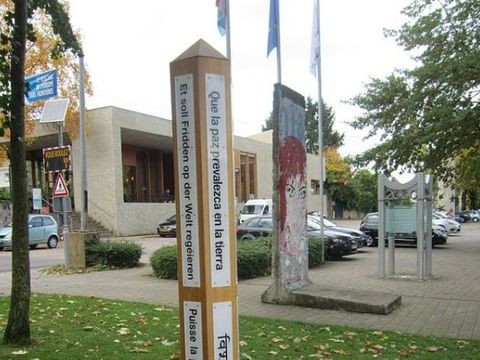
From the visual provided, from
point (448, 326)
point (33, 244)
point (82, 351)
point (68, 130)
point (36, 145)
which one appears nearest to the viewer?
point (82, 351)

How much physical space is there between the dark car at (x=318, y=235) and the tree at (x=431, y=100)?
5020 millimetres

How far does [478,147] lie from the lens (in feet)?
70.8

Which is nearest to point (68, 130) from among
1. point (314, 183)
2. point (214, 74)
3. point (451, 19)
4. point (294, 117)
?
point (451, 19)

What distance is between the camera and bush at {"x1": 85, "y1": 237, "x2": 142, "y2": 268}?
14.7m

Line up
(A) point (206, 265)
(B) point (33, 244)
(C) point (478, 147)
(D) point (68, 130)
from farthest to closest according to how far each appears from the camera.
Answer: (D) point (68, 130), (B) point (33, 244), (C) point (478, 147), (A) point (206, 265)

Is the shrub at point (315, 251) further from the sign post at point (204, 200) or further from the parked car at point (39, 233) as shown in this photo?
the parked car at point (39, 233)

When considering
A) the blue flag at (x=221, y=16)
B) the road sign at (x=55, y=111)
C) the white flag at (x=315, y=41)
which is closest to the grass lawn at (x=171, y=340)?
the blue flag at (x=221, y=16)

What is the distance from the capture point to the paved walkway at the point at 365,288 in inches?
302

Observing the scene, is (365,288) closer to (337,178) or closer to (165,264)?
(165,264)

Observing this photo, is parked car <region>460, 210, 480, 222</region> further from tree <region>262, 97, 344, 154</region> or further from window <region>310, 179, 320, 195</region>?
tree <region>262, 97, 344, 154</region>

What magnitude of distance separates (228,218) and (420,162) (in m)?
19.5

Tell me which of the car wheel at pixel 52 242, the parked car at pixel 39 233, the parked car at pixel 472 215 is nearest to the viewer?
the parked car at pixel 39 233

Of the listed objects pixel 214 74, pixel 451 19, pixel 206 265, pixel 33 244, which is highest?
pixel 451 19

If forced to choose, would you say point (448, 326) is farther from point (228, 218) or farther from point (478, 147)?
point (478, 147)
